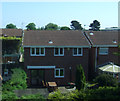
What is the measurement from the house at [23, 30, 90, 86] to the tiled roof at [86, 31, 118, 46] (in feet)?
5.30

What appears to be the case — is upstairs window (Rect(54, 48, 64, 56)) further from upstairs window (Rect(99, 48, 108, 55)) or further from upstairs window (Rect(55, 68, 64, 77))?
upstairs window (Rect(99, 48, 108, 55))

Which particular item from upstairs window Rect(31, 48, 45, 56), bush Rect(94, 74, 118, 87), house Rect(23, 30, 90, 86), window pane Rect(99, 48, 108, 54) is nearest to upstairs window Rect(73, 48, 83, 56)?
house Rect(23, 30, 90, 86)

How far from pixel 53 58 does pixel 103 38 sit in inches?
273

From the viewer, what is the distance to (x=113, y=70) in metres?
19.2

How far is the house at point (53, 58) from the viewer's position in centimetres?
2028

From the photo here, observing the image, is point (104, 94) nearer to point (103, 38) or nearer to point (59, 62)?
point (59, 62)

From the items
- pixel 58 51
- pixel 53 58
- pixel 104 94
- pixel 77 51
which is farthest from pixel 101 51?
pixel 104 94

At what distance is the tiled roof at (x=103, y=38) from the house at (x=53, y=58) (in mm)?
1615

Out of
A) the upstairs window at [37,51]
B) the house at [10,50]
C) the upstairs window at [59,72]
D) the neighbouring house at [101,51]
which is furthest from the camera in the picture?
the neighbouring house at [101,51]

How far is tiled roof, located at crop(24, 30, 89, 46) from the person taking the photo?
20.8 m

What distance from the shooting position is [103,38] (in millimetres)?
23312

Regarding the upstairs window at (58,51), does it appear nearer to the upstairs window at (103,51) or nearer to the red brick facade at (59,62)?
the red brick facade at (59,62)

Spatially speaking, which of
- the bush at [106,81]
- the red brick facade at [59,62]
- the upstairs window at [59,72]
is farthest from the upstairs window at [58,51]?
the bush at [106,81]

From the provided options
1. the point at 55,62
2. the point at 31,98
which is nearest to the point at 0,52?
the point at 55,62
